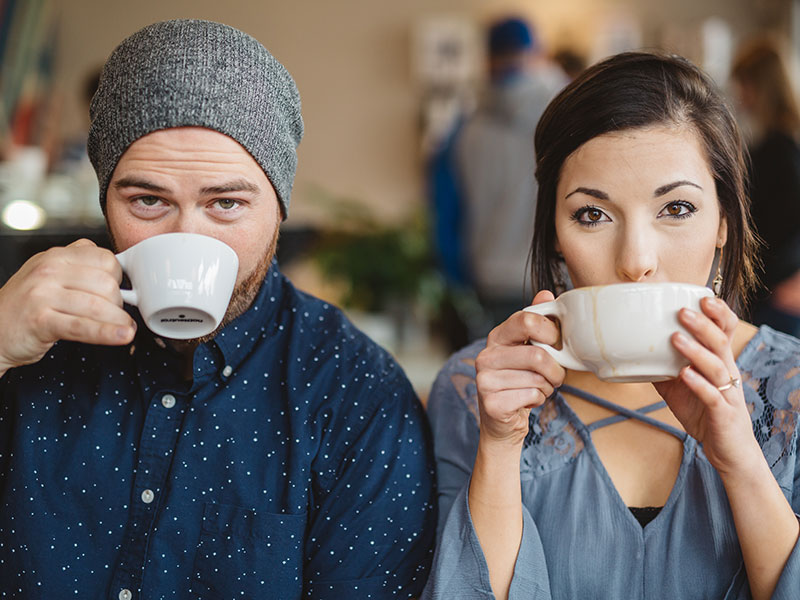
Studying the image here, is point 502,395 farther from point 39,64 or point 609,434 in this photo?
point 39,64

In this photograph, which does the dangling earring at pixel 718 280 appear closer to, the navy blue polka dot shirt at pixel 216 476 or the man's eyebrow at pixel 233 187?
the navy blue polka dot shirt at pixel 216 476

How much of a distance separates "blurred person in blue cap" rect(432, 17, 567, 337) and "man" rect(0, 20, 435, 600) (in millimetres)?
1935

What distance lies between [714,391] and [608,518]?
0.29 metres

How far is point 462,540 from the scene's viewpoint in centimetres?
105

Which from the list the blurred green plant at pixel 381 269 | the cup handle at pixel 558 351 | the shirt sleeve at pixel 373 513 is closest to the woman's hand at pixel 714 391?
the cup handle at pixel 558 351

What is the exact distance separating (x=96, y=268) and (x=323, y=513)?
0.44 m

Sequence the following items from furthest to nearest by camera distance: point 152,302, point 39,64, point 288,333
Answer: point 39,64
point 288,333
point 152,302

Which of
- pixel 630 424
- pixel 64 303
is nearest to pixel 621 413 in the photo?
pixel 630 424

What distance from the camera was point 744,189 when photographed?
1213 mm

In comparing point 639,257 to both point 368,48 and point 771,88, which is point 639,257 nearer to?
point 771,88

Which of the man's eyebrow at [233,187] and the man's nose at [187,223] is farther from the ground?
the man's eyebrow at [233,187]

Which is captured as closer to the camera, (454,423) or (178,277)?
(178,277)

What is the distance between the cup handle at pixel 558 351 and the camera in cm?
93

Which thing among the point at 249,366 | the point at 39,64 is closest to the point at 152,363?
the point at 249,366
